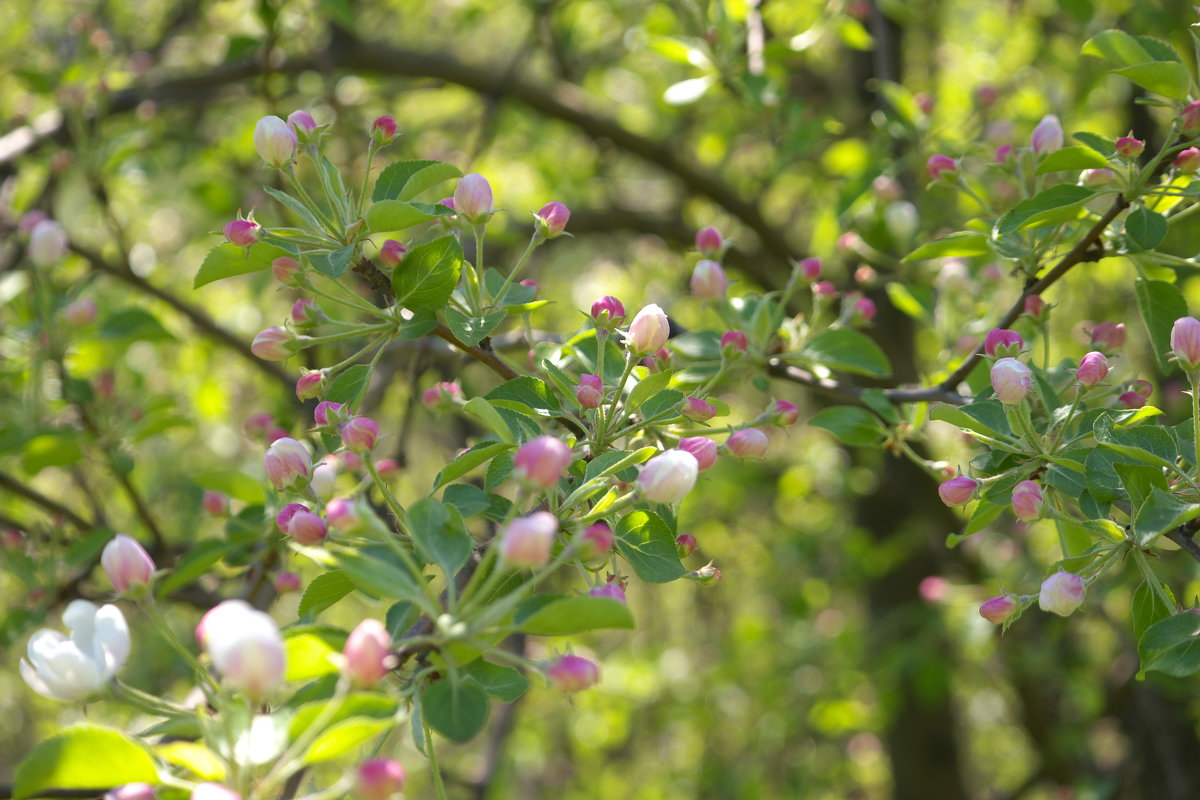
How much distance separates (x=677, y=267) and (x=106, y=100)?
7.46 ft

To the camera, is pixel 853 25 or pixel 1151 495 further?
pixel 853 25

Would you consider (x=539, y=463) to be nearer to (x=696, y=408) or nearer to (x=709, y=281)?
(x=696, y=408)

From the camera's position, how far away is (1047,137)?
1.24 metres

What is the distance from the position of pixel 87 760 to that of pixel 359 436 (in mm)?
339

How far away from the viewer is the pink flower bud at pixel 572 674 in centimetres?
80

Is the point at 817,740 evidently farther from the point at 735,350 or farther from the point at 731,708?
the point at 735,350

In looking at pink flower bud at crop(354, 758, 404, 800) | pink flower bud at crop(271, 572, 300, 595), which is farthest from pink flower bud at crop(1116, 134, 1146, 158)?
pink flower bud at crop(271, 572, 300, 595)

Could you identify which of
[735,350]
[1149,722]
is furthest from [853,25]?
[1149,722]

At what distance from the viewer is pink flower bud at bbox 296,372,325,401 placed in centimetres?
106

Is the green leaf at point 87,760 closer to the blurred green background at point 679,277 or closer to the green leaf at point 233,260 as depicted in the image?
the green leaf at point 233,260

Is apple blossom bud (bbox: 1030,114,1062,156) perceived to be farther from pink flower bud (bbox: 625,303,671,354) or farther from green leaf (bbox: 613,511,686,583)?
green leaf (bbox: 613,511,686,583)

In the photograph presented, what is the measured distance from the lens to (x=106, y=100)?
2359 mm

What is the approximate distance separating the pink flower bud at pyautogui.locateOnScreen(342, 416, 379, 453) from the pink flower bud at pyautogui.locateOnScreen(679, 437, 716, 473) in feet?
1.02

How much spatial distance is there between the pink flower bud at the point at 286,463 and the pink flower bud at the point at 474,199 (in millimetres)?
300
